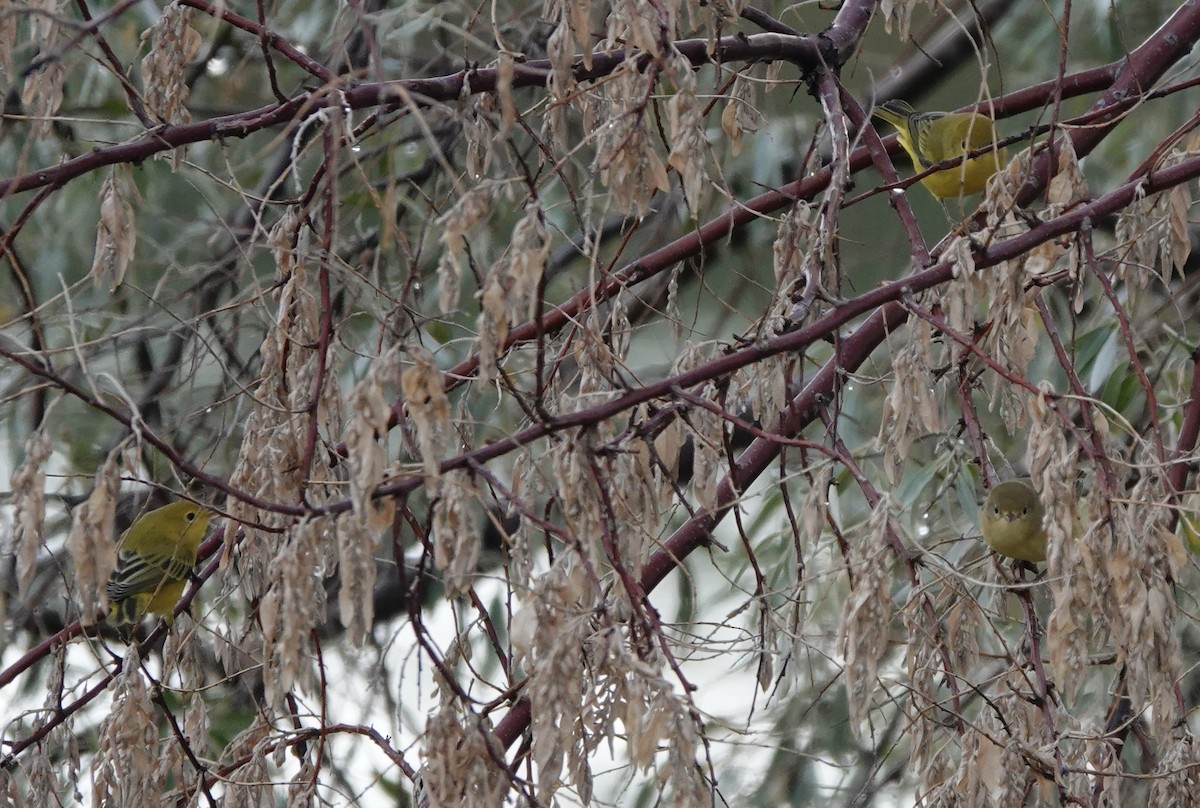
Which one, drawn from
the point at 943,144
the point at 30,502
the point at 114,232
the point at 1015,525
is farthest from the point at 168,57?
the point at 943,144

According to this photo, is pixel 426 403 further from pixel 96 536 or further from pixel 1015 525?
pixel 1015 525

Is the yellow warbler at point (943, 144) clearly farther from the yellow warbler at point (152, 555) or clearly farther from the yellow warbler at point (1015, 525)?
the yellow warbler at point (152, 555)

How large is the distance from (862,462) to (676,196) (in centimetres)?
71

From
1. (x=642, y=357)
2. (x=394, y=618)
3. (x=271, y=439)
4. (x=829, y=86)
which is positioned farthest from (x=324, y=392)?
(x=642, y=357)

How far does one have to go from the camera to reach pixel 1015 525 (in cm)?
172

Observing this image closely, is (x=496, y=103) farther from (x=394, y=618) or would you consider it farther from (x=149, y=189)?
(x=394, y=618)

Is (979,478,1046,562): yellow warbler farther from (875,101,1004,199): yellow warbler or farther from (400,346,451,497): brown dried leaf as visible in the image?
(400,346,451,497): brown dried leaf

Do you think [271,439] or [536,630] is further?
[271,439]

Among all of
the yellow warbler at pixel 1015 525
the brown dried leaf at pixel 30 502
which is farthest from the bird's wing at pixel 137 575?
the yellow warbler at pixel 1015 525

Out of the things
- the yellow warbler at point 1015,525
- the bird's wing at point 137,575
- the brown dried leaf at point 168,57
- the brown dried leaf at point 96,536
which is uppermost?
the brown dried leaf at point 168,57

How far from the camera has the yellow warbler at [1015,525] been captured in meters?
1.71

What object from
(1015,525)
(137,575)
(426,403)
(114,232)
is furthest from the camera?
(137,575)

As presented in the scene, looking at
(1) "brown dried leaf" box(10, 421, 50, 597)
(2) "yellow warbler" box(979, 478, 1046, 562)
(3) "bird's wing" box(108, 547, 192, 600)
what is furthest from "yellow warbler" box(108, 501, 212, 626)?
(2) "yellow warbler" box(979, 478, 1046, 562)

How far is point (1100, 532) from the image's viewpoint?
1.30 m
